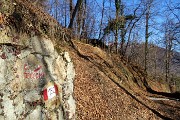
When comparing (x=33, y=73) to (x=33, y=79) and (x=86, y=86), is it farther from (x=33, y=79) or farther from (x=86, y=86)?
(x=86, y=86)

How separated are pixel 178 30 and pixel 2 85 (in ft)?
60.5

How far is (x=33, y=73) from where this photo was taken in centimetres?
564

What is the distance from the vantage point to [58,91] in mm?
6262

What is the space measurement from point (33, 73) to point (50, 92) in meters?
0.58

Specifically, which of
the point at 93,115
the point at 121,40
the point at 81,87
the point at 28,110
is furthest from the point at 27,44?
the point at 121,40

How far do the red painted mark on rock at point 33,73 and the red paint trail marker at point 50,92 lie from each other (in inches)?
12.0

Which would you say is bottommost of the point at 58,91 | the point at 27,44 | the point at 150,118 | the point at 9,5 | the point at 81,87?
the point at 150,118

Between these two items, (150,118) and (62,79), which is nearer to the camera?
(62,79)

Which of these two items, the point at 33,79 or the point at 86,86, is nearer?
the point at 33,79

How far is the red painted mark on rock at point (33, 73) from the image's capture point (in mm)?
5484

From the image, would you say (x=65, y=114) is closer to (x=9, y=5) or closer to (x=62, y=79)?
(x=62, y=79)

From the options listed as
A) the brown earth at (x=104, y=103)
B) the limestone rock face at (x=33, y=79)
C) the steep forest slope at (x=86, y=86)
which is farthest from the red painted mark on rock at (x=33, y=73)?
the brown earth at (x=104, y=103)

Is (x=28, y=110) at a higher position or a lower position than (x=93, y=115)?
higher

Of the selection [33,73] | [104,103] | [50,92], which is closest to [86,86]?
[104,103]
